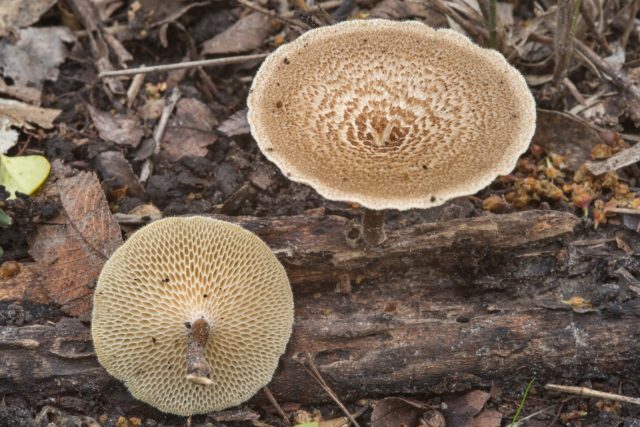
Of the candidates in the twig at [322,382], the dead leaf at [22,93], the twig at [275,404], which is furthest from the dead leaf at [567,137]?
the dead leaf at [22,93]

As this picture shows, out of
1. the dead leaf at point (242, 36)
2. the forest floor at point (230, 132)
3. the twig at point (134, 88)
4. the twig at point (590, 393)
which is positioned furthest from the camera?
the dead leaf at point (242, 36)

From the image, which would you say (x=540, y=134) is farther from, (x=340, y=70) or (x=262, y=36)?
(x=262, y=36)

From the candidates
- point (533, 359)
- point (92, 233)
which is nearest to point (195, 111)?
point (92, 233)

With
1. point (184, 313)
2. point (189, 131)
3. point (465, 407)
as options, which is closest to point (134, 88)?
point (189, 131)

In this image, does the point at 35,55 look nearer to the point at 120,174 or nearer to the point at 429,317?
the point at 120,174

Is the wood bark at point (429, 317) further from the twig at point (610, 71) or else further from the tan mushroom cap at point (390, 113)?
the twig at point (610, 71)

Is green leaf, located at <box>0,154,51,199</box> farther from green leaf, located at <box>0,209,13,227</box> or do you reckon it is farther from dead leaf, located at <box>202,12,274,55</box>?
dead leaf, located at <box>202,12,274,55</box>

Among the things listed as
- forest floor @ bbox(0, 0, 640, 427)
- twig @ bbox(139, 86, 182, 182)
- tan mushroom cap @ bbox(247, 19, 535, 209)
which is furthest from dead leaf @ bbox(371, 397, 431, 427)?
twig @ bbox(139, 86, 182, 182)
